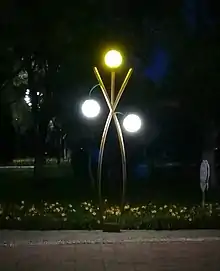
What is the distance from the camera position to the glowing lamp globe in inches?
579

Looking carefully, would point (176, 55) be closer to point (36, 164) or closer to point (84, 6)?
point (84, 6)

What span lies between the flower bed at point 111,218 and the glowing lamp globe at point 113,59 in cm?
317

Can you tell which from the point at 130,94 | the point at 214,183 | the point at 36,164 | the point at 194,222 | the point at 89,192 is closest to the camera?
the point at 194,222

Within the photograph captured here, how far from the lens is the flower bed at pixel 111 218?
1534 cm

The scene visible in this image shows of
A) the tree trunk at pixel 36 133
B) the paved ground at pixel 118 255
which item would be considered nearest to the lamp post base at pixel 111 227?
the paved ground at pixel 118 255

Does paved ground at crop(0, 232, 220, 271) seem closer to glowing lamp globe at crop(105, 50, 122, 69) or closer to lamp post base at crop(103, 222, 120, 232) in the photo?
lamp post base at crop(103, 222, 120, 232)

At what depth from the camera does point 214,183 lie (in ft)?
97.7

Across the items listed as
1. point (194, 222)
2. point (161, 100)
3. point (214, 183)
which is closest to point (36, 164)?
point (214, 183)

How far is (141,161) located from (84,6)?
16222mm

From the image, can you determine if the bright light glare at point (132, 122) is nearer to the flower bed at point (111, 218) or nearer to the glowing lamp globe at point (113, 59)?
the glowing lamp globe at point (113, 59)

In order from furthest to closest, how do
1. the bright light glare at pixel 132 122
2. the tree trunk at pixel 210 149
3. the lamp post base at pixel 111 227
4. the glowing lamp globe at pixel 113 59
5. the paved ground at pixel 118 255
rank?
the tree trunk at pixel 210 149
the bright light glare at pixel 132 122
the lamp post base at pixel 111 227
the glowing lamp globe at pixel 113 59
the paved ground at pixel 118 255

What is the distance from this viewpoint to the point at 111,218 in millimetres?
15914

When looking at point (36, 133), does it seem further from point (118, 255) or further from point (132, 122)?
point (118, 255)

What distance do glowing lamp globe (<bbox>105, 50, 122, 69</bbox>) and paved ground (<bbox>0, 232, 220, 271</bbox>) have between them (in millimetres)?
3422
